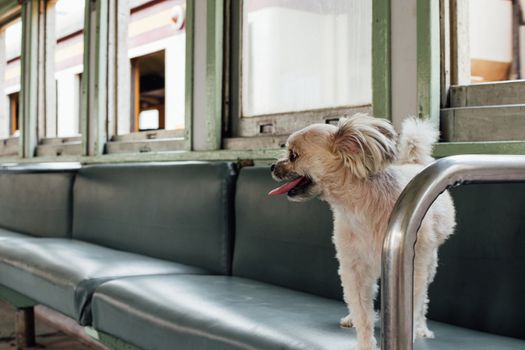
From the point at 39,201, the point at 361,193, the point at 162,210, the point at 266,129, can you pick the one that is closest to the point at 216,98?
the point at 266,129

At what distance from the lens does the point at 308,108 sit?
2.90m

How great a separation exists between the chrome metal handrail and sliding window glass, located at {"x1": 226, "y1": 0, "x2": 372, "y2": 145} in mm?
1551

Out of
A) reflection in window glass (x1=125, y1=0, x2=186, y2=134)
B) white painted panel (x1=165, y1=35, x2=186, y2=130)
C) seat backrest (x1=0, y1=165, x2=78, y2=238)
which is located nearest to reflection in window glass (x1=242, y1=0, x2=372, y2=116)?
reflection in window glass (x1=125, y1=0, x2=186, y2=134)

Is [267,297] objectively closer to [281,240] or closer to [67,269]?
[281,240]

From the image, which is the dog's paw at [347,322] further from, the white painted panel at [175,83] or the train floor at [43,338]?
the white painted panel at [175,83]

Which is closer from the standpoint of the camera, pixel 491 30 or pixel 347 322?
pixel 347 322

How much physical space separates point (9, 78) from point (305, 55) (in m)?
5.00

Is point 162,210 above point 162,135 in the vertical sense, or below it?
below

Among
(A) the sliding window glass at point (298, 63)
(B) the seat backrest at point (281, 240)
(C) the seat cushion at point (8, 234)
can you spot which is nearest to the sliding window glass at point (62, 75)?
(C) the seat cushion at point (8, 234)

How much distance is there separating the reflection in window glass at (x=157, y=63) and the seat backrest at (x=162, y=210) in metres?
0.69

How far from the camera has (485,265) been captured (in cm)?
170

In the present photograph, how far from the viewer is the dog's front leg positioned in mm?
1451

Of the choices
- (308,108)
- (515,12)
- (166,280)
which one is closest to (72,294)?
(166,280)

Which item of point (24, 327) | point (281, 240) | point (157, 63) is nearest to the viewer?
point (281, 240)
